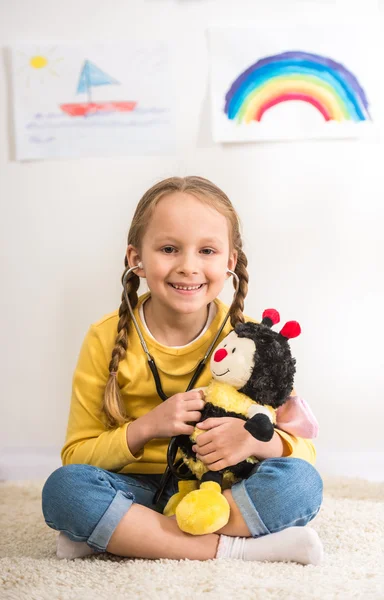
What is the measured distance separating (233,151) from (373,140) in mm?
365

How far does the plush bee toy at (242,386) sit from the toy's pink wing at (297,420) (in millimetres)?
93

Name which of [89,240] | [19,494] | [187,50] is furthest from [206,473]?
[187,50]

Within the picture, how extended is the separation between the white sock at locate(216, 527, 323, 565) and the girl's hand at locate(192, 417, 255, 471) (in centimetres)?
12

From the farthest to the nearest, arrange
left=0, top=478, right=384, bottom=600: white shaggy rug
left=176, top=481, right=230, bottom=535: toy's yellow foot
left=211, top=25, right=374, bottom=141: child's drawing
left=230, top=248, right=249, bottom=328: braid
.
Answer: left=211, top=25, right=374, bottom=141: child's drawing < left=230, top=248, right=249, bottom=328: braid < left=176, top=481, right=230, bottom=535: toy's yellow foot < left=0, top=478, right=384, bottom=600: white shaggy rug

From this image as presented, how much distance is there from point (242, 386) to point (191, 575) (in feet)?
0.99

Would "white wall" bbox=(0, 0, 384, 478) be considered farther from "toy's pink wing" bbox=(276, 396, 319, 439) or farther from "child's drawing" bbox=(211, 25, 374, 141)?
"toy's pink wing" bbox=(276, 396, 319, 439)

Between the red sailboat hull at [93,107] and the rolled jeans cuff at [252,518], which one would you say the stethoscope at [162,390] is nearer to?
the rolled jeans cuff at [252,518]

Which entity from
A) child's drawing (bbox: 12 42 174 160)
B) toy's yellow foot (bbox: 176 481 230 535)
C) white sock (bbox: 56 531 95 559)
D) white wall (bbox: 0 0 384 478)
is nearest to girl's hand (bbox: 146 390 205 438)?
toy's yellow foot (bbox: 176 481 230 535)

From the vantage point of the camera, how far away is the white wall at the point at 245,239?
1.73 metres

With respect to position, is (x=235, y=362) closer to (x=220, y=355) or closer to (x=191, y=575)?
(x=220, y=355)

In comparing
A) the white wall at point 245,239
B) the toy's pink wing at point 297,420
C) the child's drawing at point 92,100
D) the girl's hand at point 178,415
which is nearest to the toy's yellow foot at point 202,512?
the girl's hand at point 178,415

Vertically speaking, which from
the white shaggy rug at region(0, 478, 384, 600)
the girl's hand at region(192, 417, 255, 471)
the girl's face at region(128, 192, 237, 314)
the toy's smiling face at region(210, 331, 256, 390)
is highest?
the girl's face at region(128, 192, 237, 314)

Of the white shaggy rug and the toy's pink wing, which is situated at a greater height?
the toy's pink wing

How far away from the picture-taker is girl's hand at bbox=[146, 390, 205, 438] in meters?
1.13
